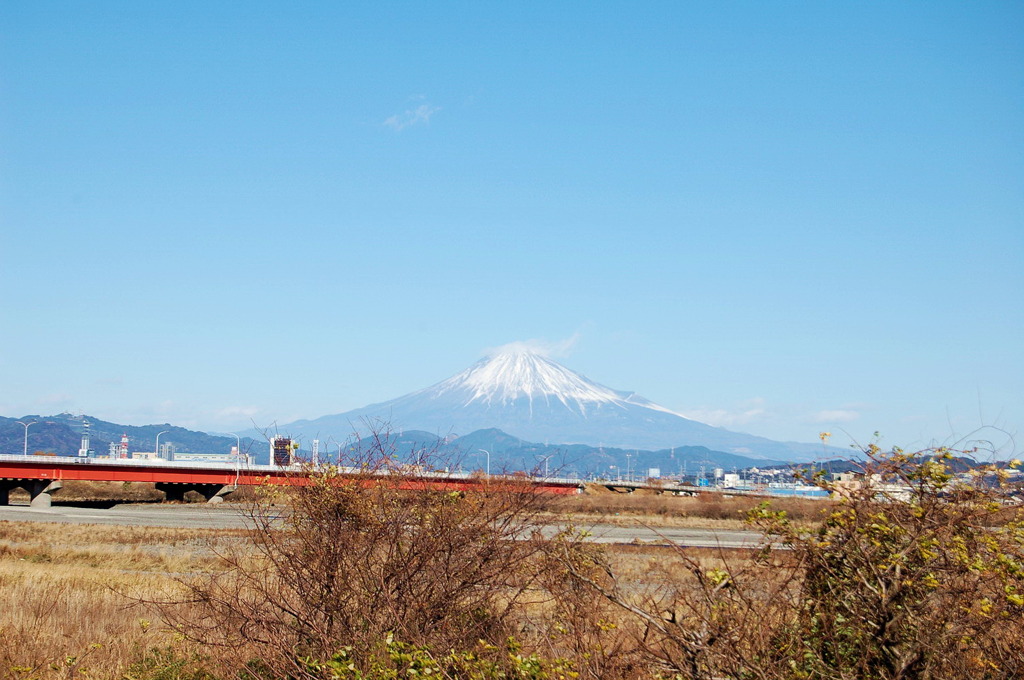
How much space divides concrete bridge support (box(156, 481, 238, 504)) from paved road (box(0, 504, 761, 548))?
682 cm

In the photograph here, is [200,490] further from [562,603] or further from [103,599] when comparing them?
[562,603]

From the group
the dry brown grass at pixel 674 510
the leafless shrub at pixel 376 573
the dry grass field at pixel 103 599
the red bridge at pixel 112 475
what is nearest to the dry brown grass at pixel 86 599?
the dry grass field at pixel 103 599

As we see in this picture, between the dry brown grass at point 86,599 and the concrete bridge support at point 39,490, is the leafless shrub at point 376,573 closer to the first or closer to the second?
the dry brown grass at point 86,599

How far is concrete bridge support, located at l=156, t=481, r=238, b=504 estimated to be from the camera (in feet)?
219

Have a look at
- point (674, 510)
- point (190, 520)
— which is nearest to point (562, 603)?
point (190, 520)

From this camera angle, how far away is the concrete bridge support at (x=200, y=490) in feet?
219

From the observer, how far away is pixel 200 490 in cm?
6831

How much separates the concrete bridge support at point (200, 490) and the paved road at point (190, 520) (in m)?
6.82

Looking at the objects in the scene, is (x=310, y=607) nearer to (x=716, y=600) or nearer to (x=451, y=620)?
(x=451, y=620)

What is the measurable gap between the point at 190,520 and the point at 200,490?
23109 mm

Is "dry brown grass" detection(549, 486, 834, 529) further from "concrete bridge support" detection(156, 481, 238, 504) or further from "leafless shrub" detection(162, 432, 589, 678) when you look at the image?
"leafless shrub" detection(162, 432, 589, 678)

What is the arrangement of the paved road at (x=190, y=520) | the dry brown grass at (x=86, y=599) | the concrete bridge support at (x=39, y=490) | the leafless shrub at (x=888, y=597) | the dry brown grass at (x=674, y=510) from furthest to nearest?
the concrete bridge support at (x=39, y=490), the dry brown grass at (x=674, y=510), the paved road at (x=190, y=520), the dry brown grass at (x=86, y=599), the leafless shrub at (x=888, y=597)

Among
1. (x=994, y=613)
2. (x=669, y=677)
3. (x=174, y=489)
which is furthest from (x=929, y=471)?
(x=174, y=489)

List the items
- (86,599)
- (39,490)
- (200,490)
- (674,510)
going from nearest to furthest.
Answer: (86,599) < (39,490) < (674,510) < (200,490)
